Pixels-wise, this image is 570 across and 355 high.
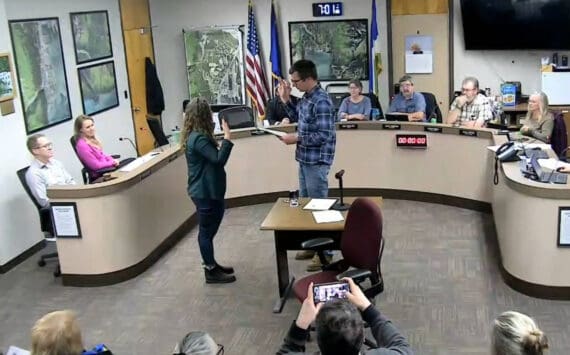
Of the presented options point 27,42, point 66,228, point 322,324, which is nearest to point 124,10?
point 27,42

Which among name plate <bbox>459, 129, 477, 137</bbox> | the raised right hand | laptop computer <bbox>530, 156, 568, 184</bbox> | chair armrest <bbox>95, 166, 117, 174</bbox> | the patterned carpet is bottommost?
the patterned carpet

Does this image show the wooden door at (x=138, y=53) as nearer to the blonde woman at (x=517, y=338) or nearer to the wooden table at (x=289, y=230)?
the wooden table at (x=289, y=230)

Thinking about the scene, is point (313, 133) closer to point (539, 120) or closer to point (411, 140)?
point (411, 140)

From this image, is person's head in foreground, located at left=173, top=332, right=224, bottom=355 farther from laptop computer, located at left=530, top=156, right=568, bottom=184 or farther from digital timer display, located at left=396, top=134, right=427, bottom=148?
digital timer display, located at left=396, top=134, right=427, bottom=148

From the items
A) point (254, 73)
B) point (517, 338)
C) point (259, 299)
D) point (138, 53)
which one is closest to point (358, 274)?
point (259, 299)

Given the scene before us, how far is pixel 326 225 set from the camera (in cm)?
462

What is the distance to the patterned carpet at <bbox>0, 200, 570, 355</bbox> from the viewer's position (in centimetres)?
463

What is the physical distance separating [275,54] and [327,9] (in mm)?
949

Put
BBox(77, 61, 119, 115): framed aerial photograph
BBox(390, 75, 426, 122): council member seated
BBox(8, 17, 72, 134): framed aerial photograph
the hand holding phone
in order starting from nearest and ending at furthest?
the hand holding phone → BBox(8, 17, 72, 134): framed aerial photograph → BBox(390, 75, 426, 122): council member seated → BBox(77, 61, 119, 115): framed aerial photograph

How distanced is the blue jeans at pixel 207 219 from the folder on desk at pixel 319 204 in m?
0.75

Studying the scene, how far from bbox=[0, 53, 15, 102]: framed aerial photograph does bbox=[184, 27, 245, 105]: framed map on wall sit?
156 inches

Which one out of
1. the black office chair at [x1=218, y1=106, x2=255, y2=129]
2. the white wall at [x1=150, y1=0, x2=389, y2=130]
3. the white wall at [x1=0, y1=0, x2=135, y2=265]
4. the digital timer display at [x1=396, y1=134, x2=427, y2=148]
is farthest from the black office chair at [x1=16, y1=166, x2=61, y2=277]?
the white wall at [x1=150, y1=0, x2=389, y2=130]

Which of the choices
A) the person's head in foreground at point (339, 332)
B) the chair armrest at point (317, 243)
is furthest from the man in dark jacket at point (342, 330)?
the chair armrest at point (317, 243)

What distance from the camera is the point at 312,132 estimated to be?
18.0 feet
